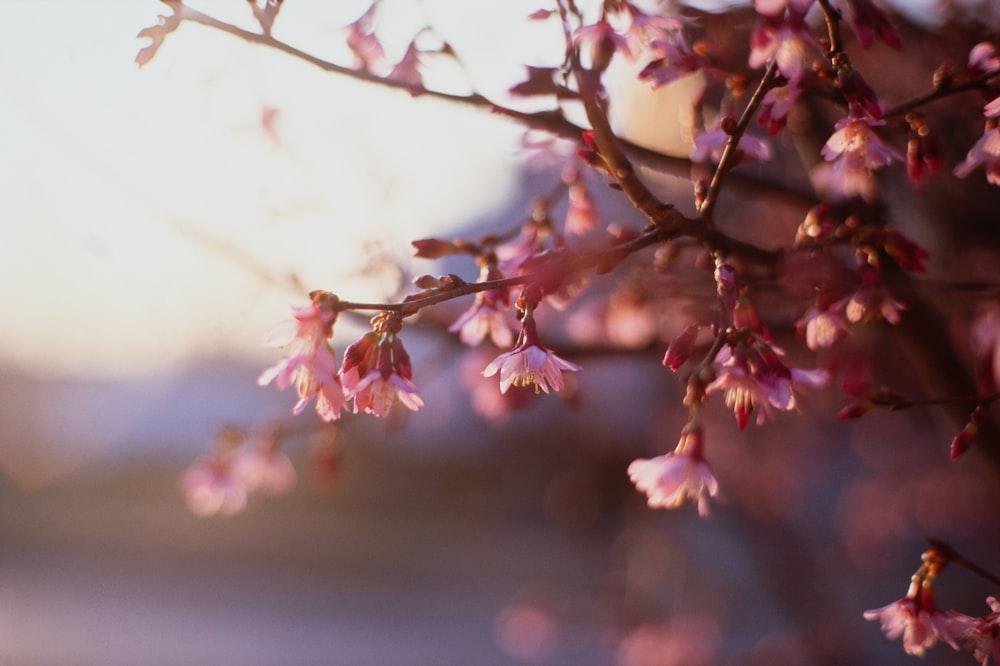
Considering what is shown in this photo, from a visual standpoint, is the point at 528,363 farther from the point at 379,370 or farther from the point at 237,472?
the point at 237,472

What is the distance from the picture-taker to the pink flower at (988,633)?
1097 millimetres

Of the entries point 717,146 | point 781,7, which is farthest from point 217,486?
point 781,7

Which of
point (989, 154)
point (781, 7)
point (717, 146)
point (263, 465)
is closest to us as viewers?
point (781, 7)

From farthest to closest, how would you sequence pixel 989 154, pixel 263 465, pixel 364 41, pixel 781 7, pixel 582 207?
pixel 263 465
pixel 582 207
pixel 364 41
pixel 989 154
pixel 781 7

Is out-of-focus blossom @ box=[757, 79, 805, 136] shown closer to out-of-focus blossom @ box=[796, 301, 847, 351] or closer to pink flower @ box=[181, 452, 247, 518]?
out-of-focus blossom @ box=[796, 301, 847, 351]

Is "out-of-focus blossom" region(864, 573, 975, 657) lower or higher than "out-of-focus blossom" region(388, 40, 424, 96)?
lower

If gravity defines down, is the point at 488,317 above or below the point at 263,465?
below

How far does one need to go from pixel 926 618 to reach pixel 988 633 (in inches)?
4.5

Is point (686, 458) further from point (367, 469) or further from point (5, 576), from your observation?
point (367, 469)

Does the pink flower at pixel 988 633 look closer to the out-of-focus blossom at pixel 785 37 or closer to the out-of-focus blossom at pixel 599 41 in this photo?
the out-of-focus blossom at pixel 785 37

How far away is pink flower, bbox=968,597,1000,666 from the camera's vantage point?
43.2 inches

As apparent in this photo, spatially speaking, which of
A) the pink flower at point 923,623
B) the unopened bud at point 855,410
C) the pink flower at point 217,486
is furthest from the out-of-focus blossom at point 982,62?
the pink flower at point 217,486

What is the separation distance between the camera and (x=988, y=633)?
1099 mm

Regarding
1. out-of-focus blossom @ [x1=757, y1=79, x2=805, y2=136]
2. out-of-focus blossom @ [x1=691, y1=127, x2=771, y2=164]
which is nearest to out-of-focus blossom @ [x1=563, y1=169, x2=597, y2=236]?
out-of-focus blossom @ [x1=691, y1=127, x2=771, y2=164]
